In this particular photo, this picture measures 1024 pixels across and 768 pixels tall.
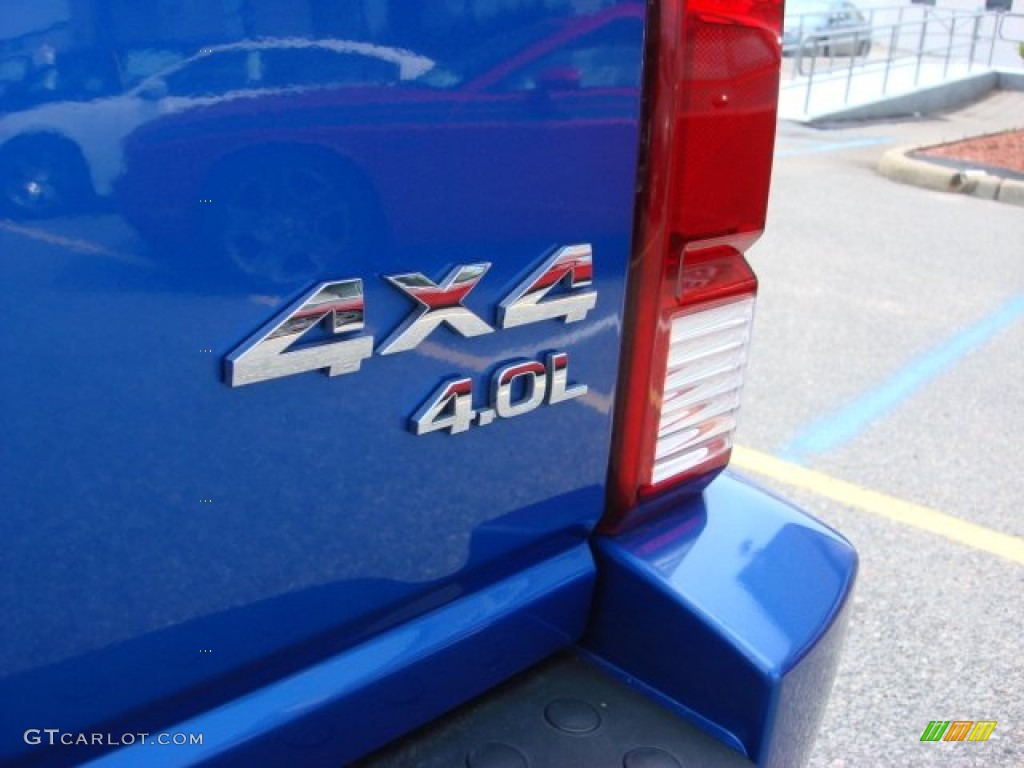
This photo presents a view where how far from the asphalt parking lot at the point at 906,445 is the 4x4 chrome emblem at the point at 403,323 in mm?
1614

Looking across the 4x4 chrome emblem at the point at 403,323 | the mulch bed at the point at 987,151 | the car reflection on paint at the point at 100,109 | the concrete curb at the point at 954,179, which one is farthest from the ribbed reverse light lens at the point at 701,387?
the mulch bed at the point at 987,151

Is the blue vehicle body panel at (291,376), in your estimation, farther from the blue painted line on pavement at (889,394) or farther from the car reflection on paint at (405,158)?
the blue painted line on pavement at (889,394)

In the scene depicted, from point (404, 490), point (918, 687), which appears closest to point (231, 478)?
point (404, 490)

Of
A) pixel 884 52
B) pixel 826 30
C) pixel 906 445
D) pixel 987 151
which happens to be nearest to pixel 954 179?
pixel 987 151

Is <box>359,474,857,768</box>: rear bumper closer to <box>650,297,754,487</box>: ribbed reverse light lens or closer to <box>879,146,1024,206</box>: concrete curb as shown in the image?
<box>650,297,754,487</box>: ribbed reverse light lens

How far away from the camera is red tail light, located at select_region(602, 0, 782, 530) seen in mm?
1357

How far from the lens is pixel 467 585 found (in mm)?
1416

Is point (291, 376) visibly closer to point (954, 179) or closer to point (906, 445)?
point (906, 445)

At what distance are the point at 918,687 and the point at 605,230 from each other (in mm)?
1911

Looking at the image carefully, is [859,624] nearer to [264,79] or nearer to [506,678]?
[506,678]

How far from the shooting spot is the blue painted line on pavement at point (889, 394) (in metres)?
4.23

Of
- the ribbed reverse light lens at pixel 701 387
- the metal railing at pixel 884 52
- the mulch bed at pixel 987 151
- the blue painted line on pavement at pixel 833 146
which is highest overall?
the ribbed reverse light lens at pixel 701 387

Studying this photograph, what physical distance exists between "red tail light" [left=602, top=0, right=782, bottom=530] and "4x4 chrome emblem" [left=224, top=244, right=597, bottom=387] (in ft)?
0.43

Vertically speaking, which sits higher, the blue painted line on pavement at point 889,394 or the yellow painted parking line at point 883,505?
the yellow painted parking line at point 883,505
